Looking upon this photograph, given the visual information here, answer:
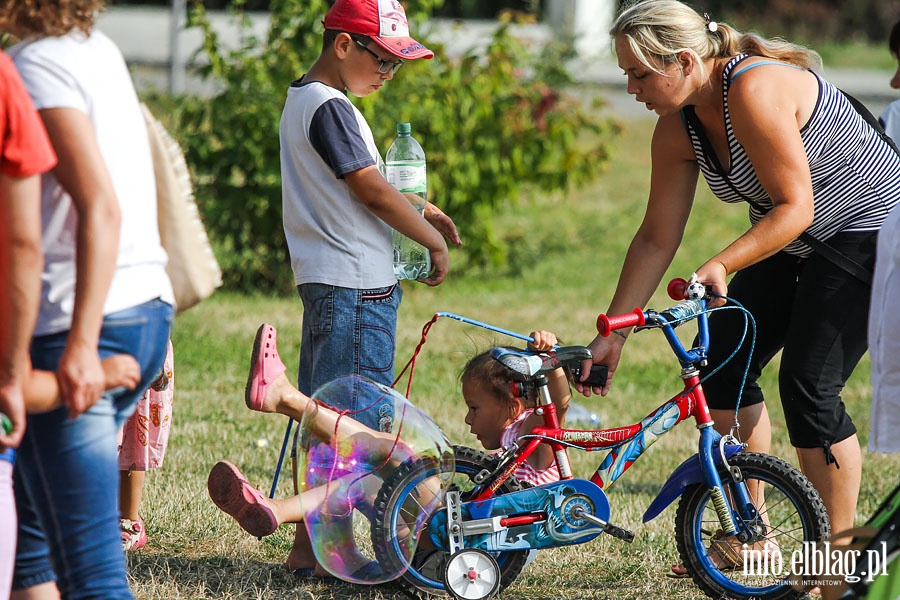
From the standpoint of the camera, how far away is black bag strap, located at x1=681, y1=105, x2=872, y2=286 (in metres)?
3.33

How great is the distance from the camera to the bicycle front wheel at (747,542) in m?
3.26

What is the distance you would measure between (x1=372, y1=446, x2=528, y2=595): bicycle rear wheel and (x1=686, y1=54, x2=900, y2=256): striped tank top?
1.17m

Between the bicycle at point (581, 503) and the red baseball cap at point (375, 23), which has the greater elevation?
the red baseball cap at point (375, 23)

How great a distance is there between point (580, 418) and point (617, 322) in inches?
97.4

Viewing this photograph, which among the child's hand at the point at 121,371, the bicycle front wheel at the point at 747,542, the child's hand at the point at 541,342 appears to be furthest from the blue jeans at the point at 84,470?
the bicycle front wheel at the point at 747,542

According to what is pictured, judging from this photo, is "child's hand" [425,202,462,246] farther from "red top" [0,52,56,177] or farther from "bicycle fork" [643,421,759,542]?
"red top" [0,52,56,177]

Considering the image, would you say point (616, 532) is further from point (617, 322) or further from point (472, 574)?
point (617, 322)

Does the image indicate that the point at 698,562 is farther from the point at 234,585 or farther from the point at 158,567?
the point at 158,567

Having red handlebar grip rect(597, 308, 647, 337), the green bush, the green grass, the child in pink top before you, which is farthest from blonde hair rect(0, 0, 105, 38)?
the green bush

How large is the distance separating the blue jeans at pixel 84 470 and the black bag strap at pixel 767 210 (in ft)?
5.95

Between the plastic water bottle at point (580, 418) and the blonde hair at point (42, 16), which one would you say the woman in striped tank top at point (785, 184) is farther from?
the plastic water bottle at point (580, 418)

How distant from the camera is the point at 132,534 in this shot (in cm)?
376

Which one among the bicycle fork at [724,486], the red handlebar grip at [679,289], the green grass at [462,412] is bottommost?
the green grass at [462,412]

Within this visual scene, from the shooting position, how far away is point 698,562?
3371mm
